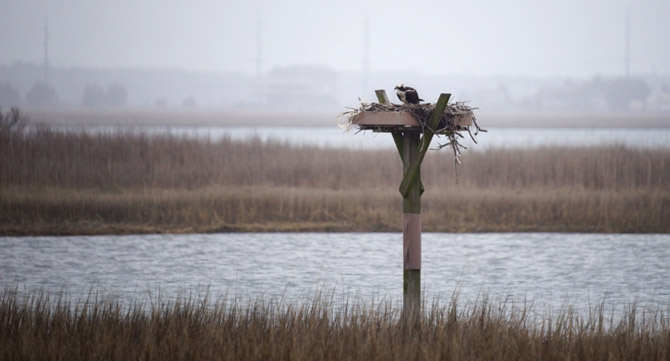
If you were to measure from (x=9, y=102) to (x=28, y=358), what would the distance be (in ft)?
483

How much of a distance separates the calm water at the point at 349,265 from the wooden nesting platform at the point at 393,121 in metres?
2.31

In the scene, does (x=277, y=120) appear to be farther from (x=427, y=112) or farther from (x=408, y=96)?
(x=427, y=112)

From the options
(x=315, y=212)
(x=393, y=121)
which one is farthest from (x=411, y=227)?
(x=315, y=212)

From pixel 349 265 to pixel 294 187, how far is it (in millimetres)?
8037

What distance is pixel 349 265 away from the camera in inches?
533

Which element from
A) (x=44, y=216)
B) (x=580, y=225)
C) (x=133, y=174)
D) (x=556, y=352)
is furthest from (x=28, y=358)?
(x=133, y=174)

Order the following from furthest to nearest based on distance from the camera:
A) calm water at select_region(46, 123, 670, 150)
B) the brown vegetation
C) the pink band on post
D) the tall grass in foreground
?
calm water at select_region(46, 123, 670, 150) < the brown vegetation < the pink band on post < the tall grass in foreground

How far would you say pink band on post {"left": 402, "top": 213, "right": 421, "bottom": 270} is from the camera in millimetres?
7996

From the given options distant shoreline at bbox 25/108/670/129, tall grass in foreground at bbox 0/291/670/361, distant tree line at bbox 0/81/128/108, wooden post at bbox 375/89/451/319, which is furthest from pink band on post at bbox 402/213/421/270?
distant tree line at bbox 0/81/128/108

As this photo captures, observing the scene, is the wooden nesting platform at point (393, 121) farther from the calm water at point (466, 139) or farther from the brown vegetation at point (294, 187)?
the brown vegetation at point (294, 187)

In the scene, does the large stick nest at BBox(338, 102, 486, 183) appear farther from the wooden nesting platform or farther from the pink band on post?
the pink band on post

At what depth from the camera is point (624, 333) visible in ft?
25.5

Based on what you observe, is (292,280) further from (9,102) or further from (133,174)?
(9,102)

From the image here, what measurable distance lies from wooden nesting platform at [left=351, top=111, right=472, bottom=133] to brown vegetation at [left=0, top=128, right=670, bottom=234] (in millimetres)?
9908
